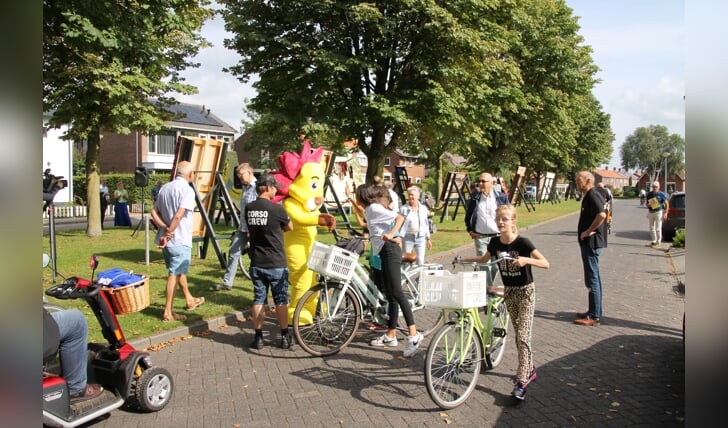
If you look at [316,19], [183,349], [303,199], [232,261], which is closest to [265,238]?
[303,199]

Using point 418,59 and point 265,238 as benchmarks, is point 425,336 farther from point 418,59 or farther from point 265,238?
point 418,59

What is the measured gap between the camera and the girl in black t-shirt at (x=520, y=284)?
502 centimetres

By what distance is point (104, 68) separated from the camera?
15758mm

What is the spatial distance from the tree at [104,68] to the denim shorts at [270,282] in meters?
8.86

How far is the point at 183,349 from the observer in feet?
22.3

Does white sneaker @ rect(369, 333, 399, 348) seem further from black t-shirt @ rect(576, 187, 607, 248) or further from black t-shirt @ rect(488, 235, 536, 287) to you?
black t-shirt @ rect(576, 187, 607, 248)

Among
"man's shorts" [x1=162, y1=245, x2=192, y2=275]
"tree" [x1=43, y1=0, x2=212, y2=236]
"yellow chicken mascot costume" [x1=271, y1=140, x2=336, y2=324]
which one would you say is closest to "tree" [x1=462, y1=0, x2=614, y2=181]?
"tree" [x1=43, y1=0, x2=212, y2=236]

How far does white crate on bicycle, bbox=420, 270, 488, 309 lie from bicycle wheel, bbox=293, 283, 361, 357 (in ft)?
5.77

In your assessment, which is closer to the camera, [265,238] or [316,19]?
[265,238]

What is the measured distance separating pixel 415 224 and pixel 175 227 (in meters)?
4.48

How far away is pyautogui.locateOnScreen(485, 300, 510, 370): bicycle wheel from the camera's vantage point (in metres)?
5.70

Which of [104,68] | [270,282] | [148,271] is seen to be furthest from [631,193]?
Result: [270,282]

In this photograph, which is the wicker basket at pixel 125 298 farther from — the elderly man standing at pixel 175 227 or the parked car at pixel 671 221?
the parked car at pixel 671 221
